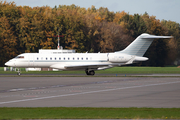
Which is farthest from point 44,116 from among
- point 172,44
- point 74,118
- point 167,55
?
point 172,44

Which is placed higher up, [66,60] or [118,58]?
[118,58]

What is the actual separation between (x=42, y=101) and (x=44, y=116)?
4.61 m

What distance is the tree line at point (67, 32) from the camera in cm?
8312

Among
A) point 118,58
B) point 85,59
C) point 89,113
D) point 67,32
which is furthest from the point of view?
point 67,32

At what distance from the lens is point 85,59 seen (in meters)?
45.7

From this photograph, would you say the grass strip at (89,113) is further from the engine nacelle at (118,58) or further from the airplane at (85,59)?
the engine nacelle at (118,58)

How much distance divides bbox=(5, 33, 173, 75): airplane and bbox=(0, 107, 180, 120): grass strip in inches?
1199

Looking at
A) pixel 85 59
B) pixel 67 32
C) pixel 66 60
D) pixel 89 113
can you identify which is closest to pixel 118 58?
pixel 85 59

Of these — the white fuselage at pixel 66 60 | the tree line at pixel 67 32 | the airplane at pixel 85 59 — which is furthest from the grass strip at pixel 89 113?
the tree line at pixel 67 32

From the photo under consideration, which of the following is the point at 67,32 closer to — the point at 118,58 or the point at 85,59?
the point at 85,59

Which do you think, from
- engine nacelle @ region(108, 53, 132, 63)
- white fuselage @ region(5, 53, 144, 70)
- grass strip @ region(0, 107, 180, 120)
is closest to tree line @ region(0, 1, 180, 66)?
white fuselage @ region(5, 53, 144, 70)

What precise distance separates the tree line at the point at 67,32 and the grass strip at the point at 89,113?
64.9 m

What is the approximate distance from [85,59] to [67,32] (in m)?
44.9

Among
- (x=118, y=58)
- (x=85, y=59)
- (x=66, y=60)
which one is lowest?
(x=66, y=60)
